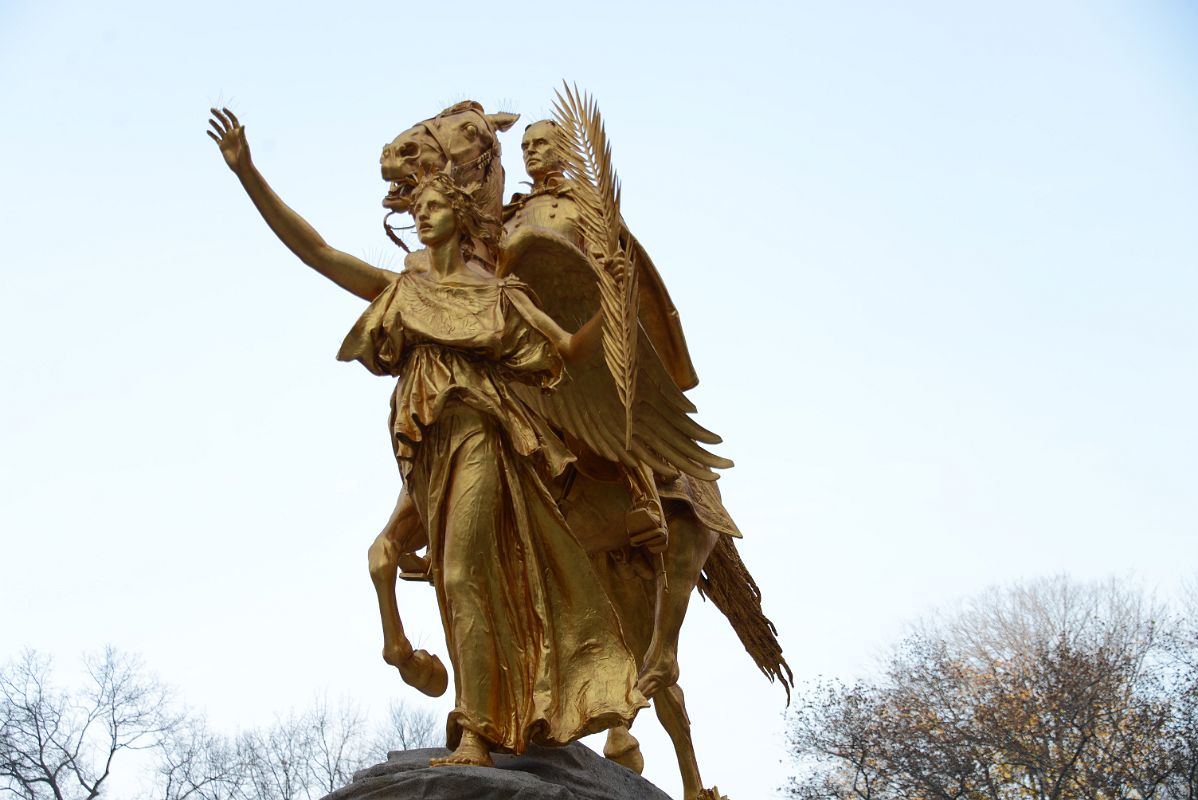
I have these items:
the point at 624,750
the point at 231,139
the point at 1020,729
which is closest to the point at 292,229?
the point at 231,139

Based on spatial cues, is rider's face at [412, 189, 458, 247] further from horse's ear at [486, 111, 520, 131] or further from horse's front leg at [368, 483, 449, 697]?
horse's front leg at [368, 483, 449, 697]

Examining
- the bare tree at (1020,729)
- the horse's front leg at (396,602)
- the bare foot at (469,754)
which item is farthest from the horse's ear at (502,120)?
the bare tree at (1020,729)

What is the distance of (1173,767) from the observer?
16.5 meters

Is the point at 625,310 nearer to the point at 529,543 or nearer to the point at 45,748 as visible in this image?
the point at 529,543

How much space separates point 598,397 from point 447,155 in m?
1.16

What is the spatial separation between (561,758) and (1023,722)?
526 inches

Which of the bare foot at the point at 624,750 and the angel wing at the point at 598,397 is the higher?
the angel wing at the point at 598,397

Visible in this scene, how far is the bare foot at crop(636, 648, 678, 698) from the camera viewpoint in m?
6.33

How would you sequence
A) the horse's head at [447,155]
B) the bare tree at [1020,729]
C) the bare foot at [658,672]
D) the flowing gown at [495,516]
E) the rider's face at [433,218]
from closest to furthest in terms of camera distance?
the flowing gown at [495,516], the rider's face at [433,218], the horse's head at [447,155], the bare foot at [658,672], the bare tree at [1020,729]

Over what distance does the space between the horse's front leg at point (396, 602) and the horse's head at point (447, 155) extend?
4.13ft

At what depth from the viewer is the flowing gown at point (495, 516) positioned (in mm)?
5500

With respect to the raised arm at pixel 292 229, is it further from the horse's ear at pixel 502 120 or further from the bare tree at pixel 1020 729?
the bare tree at pixel 1020 729

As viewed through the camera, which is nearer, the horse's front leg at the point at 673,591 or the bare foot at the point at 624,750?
the horse's front leg at the point at 673,591

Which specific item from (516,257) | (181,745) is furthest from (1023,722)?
(516,257)
